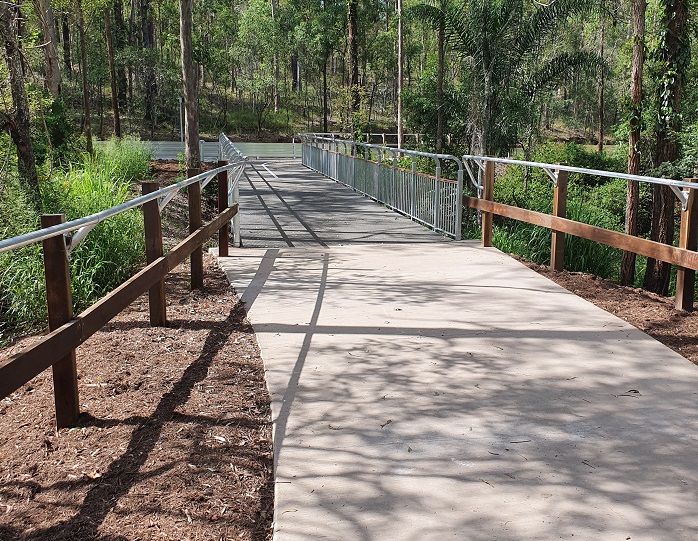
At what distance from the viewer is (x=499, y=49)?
70.6 feet

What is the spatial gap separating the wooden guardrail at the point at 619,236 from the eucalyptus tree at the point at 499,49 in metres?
11.5

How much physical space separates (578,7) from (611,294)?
1557cm

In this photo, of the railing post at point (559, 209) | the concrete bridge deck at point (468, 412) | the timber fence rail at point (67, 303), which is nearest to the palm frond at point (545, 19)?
the railing post at point (559, 209)

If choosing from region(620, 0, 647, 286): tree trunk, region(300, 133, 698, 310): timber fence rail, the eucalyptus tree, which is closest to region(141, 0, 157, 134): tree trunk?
region(300, 133, 698, 310): timber fence rail

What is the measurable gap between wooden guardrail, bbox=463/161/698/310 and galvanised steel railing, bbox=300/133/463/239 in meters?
0.92

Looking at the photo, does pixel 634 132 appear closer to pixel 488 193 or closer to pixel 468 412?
pixel 488 193

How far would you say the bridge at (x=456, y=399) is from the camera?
3492mm

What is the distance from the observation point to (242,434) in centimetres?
438

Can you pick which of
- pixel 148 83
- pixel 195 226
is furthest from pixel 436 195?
pixel 148 83

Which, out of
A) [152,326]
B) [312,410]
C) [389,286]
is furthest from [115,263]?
[312,410]

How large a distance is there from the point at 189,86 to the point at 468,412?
14.9 metres

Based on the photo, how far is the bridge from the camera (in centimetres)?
349

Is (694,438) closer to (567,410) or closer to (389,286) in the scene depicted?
(567,410)

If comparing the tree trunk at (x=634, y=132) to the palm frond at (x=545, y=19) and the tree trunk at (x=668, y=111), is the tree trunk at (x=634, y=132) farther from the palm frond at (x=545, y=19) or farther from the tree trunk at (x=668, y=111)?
the palm frond at (x=545, y=19)
